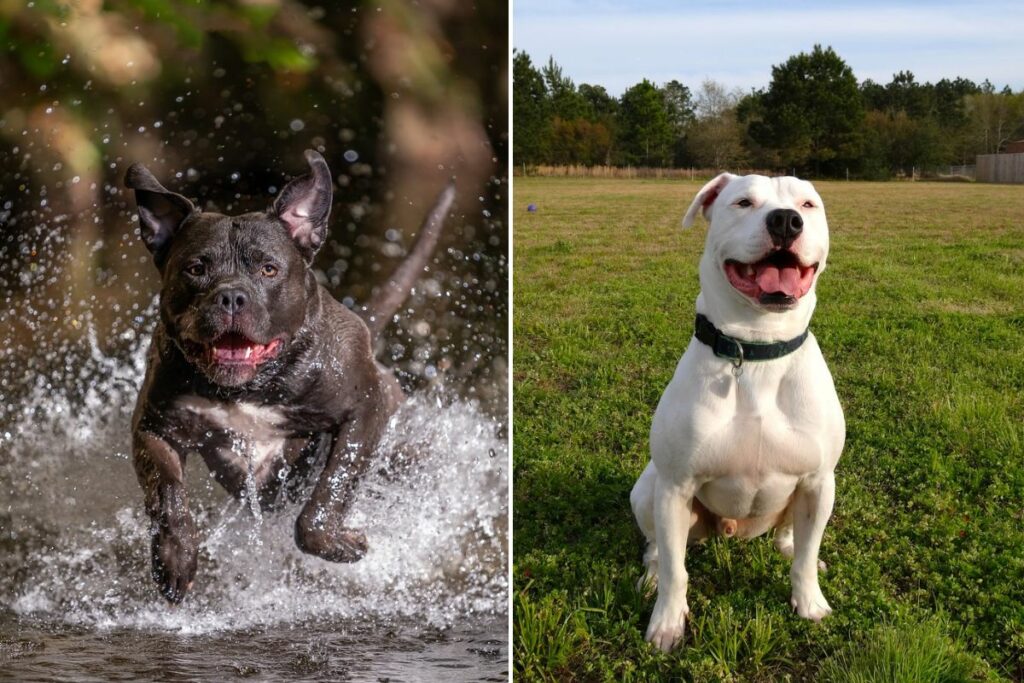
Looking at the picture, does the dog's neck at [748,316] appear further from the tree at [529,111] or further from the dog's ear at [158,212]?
the dog's ear at [158,212]

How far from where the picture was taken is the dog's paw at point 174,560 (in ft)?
6.67

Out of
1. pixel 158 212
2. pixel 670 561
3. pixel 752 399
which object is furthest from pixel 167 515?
pixel 752 399

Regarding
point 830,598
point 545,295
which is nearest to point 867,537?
point 830,598

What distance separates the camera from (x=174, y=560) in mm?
2053

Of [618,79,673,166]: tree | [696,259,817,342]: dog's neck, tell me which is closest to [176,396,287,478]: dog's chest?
[696,259,817,342]: dog's neck

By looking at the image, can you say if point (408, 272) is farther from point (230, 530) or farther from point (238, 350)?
point (230, 530)

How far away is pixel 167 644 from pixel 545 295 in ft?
4.15

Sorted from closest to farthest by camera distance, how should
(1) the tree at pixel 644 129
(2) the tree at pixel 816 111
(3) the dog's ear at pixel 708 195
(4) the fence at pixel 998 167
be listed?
(3) the dog's ear at pixel 708 195, (2) the tree at pixel 816 111, (4) the fence at pixel 998 167, (1) the tree at pixel 644 129

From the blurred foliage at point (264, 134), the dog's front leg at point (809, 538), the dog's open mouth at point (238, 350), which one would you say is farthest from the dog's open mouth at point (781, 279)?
the dog's open mouth at point (238, 350)

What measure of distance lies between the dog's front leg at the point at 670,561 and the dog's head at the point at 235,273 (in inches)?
30.1

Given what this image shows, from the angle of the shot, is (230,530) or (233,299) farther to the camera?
(230,530)

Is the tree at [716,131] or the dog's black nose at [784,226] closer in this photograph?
the dog's black nose at [784,226]

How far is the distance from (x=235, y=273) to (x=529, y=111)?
0.97 meters

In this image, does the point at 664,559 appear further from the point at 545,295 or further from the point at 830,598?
the point at 545,295
